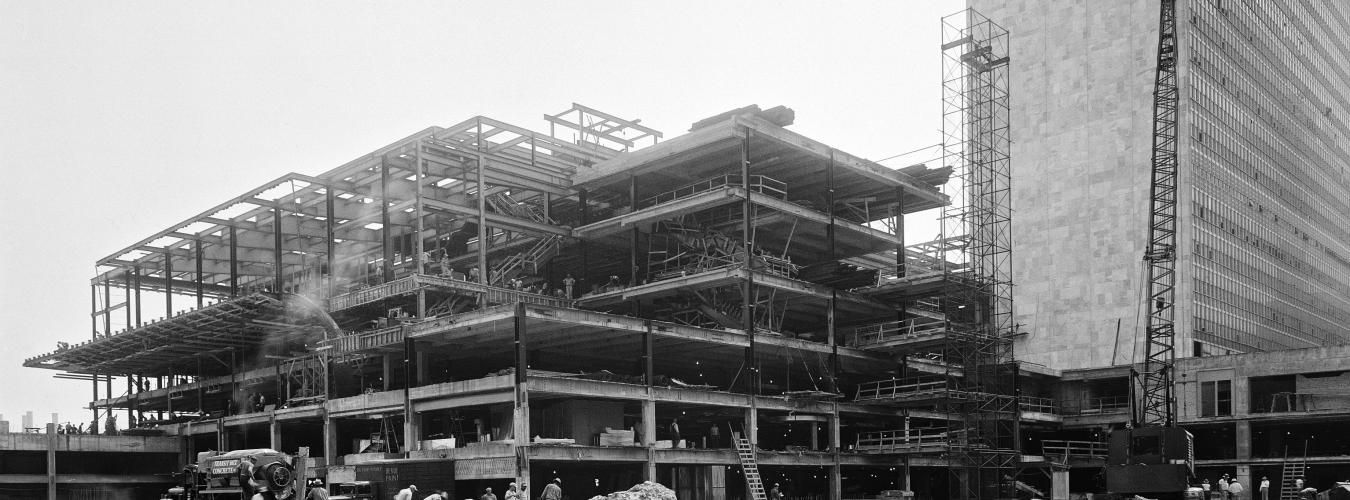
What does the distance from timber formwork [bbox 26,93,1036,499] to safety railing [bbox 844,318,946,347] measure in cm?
42

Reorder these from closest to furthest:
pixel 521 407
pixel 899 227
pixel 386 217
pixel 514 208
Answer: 1. pixel 521 407
2. pixel 386 217
3. pixel 514 208
4. pixel 899 227

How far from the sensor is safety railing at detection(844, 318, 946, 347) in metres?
73.2

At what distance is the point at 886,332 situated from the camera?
7694cm

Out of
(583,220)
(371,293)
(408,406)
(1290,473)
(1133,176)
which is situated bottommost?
(1290,473)

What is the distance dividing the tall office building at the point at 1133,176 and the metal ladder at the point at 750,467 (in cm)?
4272

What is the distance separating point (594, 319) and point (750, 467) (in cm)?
1141

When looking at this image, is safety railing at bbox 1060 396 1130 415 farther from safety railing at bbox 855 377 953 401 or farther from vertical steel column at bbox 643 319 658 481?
vertical steel column at bbox 643 319 658 481

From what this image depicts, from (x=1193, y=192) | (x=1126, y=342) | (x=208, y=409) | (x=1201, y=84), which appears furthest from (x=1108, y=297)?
(x=208, y=409)

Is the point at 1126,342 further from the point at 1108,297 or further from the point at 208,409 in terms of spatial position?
the point at 208,409

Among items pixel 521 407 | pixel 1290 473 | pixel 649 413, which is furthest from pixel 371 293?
pixel 1290 473

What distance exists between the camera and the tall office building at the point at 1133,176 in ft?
313

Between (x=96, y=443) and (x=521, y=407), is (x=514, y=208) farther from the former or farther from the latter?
(x=96, y=443)

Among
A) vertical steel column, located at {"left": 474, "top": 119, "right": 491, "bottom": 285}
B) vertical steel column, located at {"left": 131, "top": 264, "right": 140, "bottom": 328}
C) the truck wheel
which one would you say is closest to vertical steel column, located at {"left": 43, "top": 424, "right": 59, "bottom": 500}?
vertical steel column, located at {"left": 131, "top": 264, "right": 140, "bottom": 328}

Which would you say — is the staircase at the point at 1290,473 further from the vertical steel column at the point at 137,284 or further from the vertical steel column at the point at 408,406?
the vertical steel column at the point at 137,284
